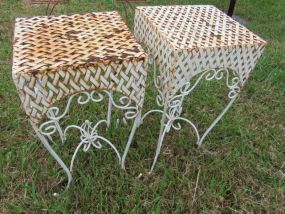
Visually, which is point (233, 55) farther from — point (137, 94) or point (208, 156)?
point (208, 156)

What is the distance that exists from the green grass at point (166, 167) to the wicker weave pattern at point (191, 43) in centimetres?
50

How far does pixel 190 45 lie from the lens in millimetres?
1344

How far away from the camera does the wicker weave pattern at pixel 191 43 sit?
52.9 inches

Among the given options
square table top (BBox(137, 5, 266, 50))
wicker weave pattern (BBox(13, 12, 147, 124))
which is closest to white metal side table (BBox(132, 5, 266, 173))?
square table top (BBox(137, 5, 266, 50))

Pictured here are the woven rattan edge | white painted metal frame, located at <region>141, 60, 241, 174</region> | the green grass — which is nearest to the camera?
the woven rattan edge

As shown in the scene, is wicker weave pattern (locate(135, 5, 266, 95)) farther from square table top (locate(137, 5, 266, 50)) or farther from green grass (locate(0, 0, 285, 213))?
green grass (locate(0, 0, 285, 213))

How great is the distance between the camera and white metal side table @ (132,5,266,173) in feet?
4.42

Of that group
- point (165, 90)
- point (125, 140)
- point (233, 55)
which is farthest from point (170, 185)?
point (233, 55)

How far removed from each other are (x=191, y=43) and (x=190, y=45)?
0.02m

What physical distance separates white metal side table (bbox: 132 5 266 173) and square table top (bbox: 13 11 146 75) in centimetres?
13

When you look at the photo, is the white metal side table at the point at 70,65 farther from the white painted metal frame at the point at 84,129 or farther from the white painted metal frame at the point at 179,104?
the white painted metal frame at the point at 179,104

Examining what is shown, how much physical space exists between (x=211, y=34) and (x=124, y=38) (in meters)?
0.37

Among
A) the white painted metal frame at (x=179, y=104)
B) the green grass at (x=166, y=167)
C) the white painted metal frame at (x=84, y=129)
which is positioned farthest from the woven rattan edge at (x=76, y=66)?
the green grass at (x=166, y=167)

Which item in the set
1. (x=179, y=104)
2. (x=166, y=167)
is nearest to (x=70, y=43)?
(x=179, y=104)
